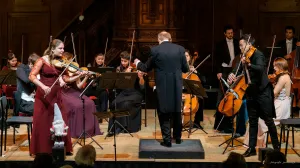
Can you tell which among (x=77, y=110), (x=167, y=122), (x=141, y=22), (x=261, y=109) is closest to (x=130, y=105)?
(x=77, y=110)

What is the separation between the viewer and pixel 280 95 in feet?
28.5

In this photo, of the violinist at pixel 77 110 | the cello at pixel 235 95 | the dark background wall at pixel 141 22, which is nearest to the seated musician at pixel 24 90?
the violinist at pixel 77 110

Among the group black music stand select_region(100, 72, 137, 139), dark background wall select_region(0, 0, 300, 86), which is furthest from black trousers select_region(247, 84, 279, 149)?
dark background wall select_region(0, 0, 300, 86)

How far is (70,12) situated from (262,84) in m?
7.49

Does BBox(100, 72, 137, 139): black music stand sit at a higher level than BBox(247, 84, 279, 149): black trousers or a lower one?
higher

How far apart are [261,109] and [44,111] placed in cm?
272

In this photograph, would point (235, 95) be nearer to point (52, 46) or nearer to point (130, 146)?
point (130, 146)

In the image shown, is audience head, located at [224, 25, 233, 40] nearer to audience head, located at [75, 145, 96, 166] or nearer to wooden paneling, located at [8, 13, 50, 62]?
wooden paneling, located at [8, 13, 50, 62]

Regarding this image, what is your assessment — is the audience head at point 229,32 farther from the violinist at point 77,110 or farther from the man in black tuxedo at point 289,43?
the violinist at point 77,110

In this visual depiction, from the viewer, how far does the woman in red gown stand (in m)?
7.52

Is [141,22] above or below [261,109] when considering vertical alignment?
above

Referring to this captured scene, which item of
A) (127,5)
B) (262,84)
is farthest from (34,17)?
(262,84)

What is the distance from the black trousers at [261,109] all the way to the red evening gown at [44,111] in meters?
2.37

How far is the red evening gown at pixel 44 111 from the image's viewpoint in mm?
7590
